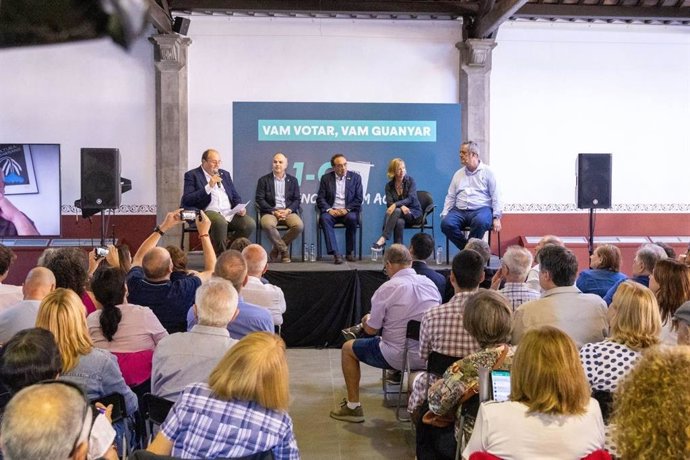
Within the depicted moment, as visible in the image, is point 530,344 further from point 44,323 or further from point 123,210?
point 123,210

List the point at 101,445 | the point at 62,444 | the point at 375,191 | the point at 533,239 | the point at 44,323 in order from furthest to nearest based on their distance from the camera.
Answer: the point at 533,239
the point at 375,191
the point at 44,323
the point at 101,445
the point at 62,444

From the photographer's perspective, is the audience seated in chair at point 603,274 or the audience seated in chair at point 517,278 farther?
the audience seated in chair at point 603,274

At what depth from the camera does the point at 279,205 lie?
8.08m

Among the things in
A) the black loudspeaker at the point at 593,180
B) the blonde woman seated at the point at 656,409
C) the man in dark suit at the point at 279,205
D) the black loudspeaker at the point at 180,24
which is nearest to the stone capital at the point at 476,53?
the black loudspeaker at the point at 593,180

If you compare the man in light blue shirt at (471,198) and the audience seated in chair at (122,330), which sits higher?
the man in light blue shirt at (471,198)

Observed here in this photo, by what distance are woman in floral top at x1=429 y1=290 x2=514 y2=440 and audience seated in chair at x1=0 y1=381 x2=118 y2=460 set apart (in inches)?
62.2

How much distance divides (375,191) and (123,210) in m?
3.17

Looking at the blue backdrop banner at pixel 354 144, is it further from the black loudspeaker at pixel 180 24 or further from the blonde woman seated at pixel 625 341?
the blonde woman seated at pixel 625 341

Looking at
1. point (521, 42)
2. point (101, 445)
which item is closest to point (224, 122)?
point (521, 42)

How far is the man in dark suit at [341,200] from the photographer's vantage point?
7887mm

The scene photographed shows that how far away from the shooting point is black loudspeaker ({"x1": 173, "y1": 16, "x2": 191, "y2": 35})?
8.97 meters

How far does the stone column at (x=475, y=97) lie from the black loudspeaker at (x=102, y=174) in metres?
4.27

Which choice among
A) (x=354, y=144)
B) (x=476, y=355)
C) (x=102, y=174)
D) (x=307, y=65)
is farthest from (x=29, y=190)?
(x=476, y=355)

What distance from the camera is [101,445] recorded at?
6.87 ft
